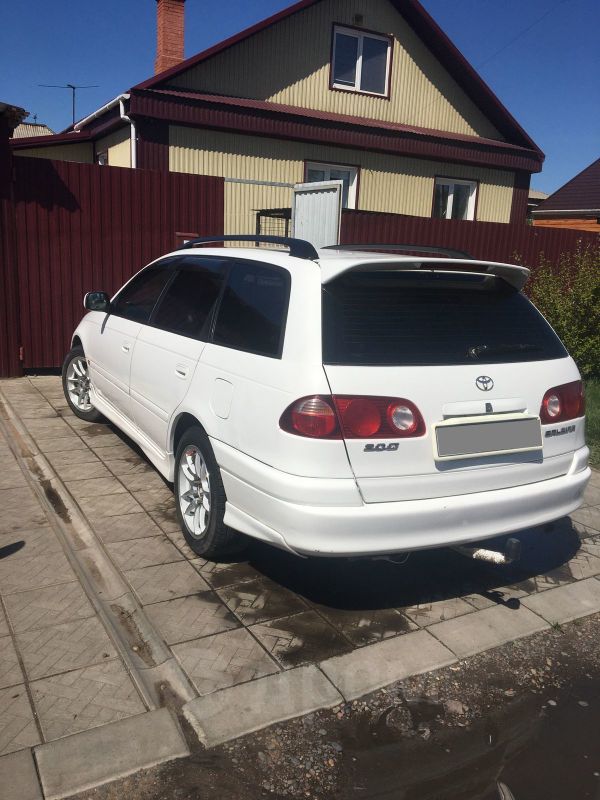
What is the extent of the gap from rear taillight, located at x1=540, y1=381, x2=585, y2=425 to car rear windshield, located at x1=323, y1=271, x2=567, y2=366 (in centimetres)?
19

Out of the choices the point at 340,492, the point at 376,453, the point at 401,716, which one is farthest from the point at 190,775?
the point at 376,453

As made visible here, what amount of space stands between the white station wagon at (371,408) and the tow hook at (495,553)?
81mm

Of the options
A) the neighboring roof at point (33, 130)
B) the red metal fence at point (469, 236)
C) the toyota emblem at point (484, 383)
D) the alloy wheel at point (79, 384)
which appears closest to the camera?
the toyota emblem at point (484, 383)

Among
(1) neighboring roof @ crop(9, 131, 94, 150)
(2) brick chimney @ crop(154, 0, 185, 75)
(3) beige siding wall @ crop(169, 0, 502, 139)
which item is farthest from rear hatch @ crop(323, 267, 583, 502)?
(2) brick chimney @ crop(154, 0, 185, 75)

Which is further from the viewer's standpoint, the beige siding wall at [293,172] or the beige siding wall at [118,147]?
the beige siding wall at [118,147]

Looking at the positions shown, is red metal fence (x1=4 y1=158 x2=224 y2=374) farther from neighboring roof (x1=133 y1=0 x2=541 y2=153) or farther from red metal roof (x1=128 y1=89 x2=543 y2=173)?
neighboring roof (x1=133 y1=0 x2=541 y2=153)

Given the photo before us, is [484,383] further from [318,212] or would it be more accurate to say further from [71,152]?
[71,152]

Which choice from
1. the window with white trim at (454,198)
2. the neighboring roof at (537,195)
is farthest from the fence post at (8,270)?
the neighboring roof at (537,195)

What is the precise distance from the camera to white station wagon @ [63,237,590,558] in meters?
3.04

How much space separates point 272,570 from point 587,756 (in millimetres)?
1860

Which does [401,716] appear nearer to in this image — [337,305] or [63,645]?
[63,645]

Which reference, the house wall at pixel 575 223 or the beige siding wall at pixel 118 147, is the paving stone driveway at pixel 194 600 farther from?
the house wall at pixel 575 223

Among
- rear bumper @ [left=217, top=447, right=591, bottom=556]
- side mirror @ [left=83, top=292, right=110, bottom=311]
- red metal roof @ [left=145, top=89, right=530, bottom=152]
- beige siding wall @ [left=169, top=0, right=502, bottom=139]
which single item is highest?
beige siding wall @ [left=169, top=0, right=502, bottom=139]

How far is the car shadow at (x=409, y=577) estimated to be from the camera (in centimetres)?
370
